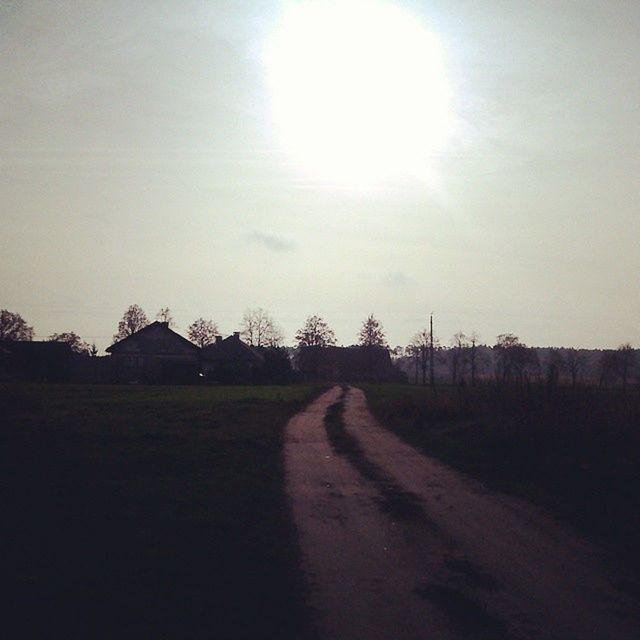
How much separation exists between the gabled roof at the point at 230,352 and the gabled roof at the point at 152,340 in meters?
6.85

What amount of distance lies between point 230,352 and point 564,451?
78.2 metres

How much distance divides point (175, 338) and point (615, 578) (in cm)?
8101

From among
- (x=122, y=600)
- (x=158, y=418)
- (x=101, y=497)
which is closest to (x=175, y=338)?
(x=158, y=418)

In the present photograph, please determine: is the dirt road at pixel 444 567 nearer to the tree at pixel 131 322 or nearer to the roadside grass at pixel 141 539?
the roadside grass at pixel 141 539

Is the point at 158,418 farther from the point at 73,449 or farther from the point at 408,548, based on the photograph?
the point at 408,548

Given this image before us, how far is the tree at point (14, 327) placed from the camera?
387 ft

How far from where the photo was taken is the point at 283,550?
8391 millimetres

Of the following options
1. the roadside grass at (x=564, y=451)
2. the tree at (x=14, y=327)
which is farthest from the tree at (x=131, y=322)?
the roadside grass at (x=564, y=451)

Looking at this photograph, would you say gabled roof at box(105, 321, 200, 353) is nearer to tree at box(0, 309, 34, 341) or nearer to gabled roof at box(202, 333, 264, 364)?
gabled roof at box(202, 333, 264, 364)

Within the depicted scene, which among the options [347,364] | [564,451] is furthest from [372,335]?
[564,451]

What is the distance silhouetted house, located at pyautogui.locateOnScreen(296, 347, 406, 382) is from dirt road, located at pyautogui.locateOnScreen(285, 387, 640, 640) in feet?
320

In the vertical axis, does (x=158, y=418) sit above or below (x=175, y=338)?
below

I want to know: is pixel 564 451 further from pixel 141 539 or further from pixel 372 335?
pixel 372 335

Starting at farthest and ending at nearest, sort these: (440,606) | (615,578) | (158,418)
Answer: (158,418)
(615,578)
(440,606)
